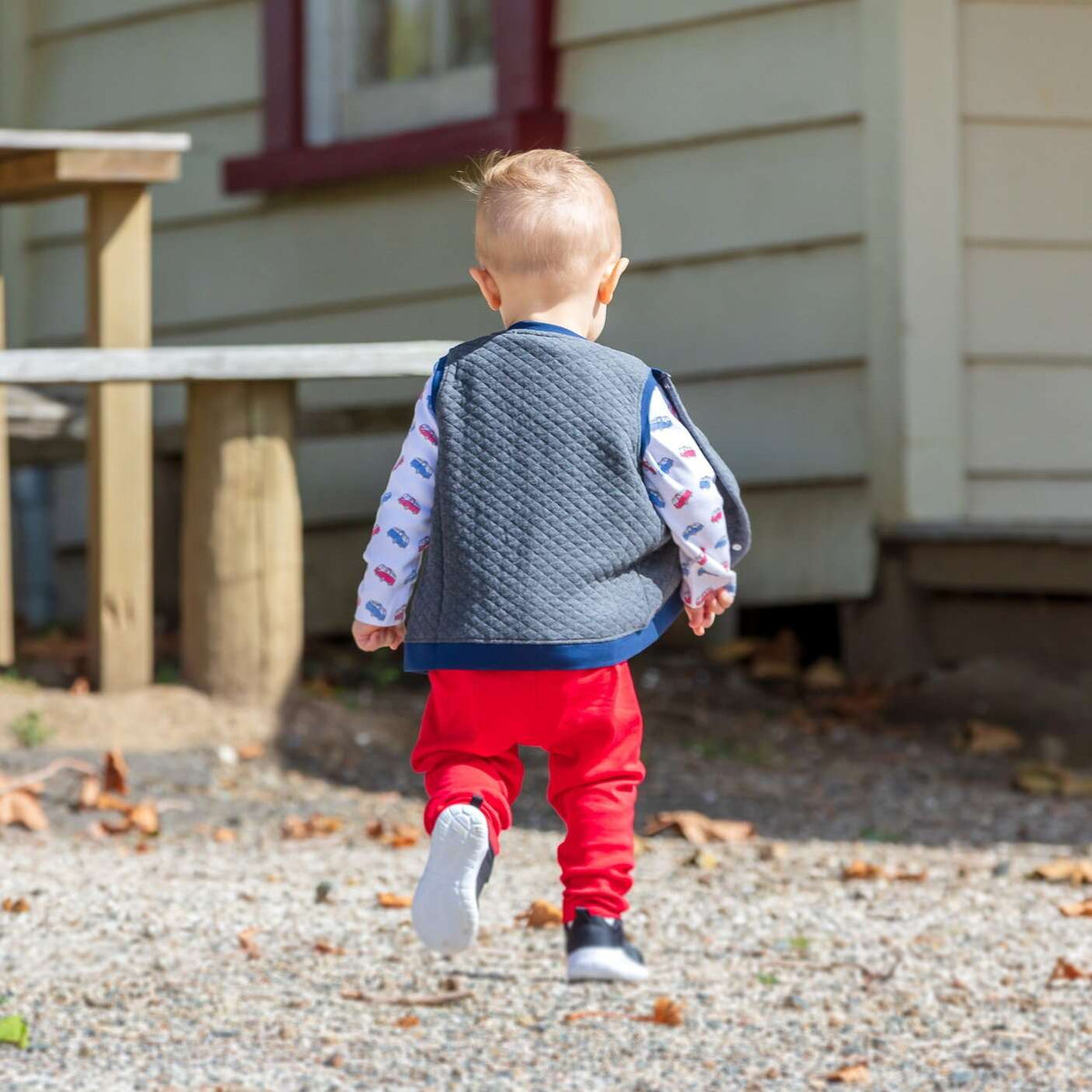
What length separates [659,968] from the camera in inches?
141

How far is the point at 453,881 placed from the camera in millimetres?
2705

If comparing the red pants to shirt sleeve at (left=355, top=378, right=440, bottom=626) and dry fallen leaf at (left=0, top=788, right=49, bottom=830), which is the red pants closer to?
shirt sleeve at (left=355, top=378, right=440, bottom=626)

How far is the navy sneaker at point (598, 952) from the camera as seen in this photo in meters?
2.82

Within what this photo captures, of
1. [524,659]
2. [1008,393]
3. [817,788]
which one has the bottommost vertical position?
[817,788]

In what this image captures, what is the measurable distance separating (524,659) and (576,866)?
36 centimetres

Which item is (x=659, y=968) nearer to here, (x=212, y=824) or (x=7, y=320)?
(x=212, y=824)

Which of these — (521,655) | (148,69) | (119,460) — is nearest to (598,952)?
(521,655)

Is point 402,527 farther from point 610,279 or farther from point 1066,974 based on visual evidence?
point 1066,974

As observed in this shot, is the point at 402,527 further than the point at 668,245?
No

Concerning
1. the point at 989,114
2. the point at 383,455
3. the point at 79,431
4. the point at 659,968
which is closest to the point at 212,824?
the point at 659,968

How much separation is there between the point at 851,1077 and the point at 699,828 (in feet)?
5.79

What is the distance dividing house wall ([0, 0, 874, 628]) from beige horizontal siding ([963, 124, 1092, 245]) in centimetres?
37

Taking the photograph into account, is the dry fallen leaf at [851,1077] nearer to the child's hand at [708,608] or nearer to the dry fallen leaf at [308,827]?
the child's hand at [708,608]

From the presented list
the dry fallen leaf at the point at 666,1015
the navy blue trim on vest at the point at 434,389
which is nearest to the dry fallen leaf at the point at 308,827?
the dry fallen leaf at the point at 666,1015
